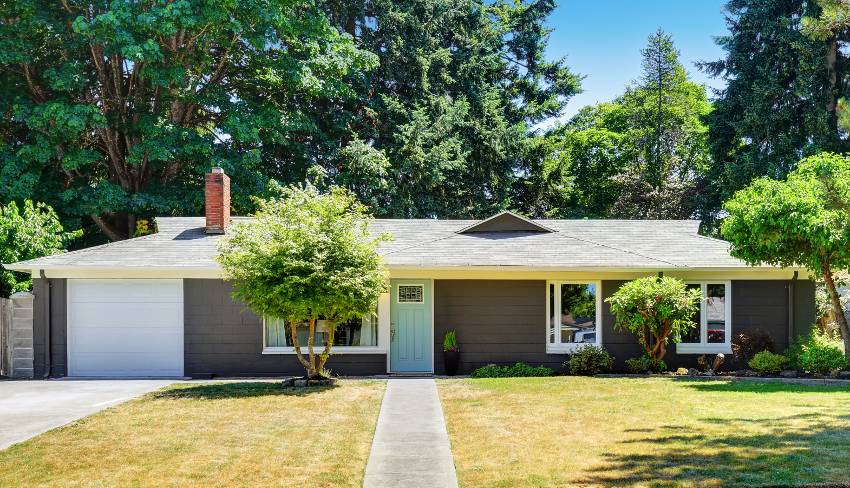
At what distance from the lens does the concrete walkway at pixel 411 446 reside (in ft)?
24.7

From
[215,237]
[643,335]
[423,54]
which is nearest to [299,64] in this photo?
[423,54]

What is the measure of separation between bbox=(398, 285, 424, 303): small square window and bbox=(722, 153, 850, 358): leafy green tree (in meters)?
6.78

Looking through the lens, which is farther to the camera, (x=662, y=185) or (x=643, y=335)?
(x=662, y=185)

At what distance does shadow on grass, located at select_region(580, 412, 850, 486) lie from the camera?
7.30 m

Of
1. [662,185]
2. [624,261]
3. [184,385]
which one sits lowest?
[184,385]

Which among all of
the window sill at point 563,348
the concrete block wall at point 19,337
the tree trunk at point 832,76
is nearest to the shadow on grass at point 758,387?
the window sill at point 563,348

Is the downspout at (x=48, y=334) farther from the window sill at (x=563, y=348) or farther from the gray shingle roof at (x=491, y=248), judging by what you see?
the window sill at (x=563, y=348)

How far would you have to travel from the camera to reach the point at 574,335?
1767 cm

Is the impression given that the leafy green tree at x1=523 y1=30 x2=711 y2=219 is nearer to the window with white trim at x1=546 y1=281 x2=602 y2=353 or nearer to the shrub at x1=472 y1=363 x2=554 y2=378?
the window with white trim at x1=546 y1=281 x2=602 y2=353

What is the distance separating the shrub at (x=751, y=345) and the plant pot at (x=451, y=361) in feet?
20.7

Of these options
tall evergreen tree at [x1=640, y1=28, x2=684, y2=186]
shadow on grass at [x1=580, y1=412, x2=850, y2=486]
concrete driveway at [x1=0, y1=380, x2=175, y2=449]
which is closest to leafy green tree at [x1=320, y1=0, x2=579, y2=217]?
tall evergreen tree at [x1=640, y1=28, x2=684, y2=186]

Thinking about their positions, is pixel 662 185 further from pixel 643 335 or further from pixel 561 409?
pixel 561 409

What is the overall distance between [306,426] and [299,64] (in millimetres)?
18445

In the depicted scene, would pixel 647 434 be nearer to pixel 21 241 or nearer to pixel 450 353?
pixel 450 353
